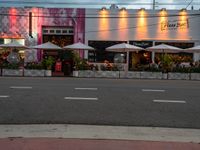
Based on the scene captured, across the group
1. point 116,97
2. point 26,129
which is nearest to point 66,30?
point 116,97

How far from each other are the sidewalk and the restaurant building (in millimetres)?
28654

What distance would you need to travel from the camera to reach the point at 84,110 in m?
13.0

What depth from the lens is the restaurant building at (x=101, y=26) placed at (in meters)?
38.7

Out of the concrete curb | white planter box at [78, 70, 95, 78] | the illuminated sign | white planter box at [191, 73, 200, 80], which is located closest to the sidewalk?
the concrete curb

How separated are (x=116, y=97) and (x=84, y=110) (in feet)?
10.8

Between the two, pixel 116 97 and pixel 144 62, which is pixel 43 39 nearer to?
pixel 144 62

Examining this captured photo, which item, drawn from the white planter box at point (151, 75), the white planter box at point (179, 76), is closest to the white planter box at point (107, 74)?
the white planter box at point (151, 75)

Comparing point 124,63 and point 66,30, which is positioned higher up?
point 66,30

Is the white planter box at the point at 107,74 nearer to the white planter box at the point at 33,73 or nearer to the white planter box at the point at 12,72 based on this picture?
the white planter box at the point at 33,73

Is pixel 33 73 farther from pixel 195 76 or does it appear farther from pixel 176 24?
pixel 176 24

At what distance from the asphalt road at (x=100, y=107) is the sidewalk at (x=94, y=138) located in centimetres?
83

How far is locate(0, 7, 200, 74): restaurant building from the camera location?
127 ft

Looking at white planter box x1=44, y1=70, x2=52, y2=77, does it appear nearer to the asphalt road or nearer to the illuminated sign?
the asphalt road

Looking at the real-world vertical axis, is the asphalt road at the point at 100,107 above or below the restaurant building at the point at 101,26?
below
